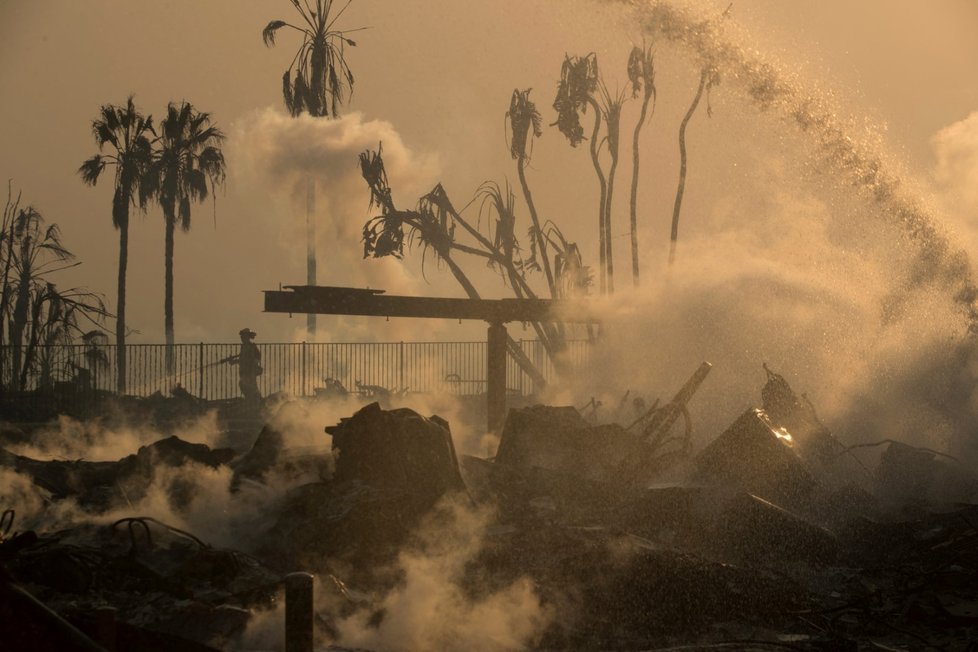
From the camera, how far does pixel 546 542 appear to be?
41.7ft

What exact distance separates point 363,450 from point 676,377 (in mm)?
19407

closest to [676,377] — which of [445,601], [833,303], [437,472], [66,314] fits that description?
[833,303]

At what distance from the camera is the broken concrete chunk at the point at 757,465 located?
16.3 m

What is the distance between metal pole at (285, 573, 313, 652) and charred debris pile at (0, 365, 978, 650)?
3.86 feet

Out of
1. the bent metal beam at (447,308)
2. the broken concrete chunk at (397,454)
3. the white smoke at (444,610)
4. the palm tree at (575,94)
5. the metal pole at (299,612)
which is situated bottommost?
the white smoke at (444,610)

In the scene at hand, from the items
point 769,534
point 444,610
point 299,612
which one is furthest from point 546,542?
point 299,612

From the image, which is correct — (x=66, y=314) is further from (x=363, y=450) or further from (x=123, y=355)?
(x=363, y=450)

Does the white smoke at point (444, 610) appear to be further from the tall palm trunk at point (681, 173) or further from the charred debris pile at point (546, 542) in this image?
the tall palm trunk at point (681, 173)

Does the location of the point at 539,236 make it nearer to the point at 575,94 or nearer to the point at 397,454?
the point at 575,94

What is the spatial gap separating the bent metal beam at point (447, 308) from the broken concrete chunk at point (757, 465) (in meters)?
7.36

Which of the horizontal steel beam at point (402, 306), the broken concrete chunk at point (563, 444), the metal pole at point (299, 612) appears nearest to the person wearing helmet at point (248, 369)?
the horizontal steel beam at point (402, 306)

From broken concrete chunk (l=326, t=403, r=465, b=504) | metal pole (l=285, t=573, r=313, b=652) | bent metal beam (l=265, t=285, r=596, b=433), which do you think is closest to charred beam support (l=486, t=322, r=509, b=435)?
bent metal beam (l=265, t=285, r=596, b=433)

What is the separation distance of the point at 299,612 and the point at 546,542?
17.4 ft

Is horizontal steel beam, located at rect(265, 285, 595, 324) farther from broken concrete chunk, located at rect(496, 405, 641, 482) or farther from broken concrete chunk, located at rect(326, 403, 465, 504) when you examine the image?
broken concrete chunk, located at rect(326, 403, 465, 504)
